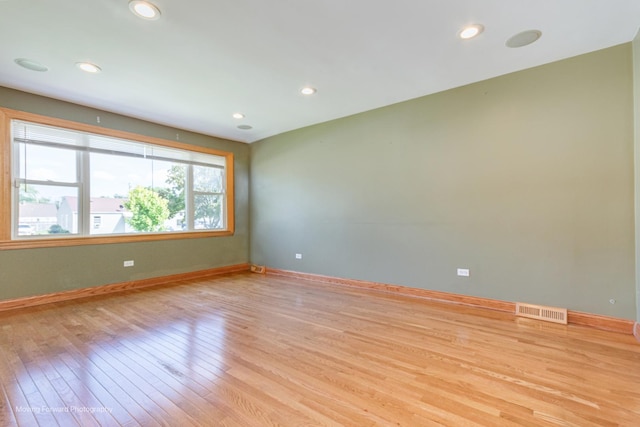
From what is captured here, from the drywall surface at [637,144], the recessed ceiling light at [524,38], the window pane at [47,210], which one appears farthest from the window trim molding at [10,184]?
the drywall surface at [637,144]

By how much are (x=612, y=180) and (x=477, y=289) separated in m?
1.69

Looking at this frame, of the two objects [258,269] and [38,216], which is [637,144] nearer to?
[258,269]

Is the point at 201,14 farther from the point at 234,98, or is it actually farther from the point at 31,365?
the point at 31,365

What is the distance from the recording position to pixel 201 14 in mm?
2207

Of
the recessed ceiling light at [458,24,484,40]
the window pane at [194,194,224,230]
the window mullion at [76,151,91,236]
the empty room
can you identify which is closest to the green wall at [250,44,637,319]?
the empty room

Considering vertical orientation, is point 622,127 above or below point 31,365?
above

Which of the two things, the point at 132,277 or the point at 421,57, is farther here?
the point at 132,277

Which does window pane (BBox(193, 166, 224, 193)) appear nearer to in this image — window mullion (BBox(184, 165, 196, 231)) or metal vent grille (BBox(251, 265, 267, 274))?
window mullion (BBox(184, 165, 196, 231))

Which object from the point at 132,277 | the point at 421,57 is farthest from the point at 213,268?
the point at 421,57

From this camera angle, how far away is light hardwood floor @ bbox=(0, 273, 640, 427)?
1.58 metres

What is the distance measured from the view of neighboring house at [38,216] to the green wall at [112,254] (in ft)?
0.99

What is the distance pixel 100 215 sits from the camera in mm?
4191

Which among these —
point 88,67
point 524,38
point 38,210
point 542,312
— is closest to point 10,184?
point 38,210

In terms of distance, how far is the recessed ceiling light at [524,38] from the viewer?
2469mm
